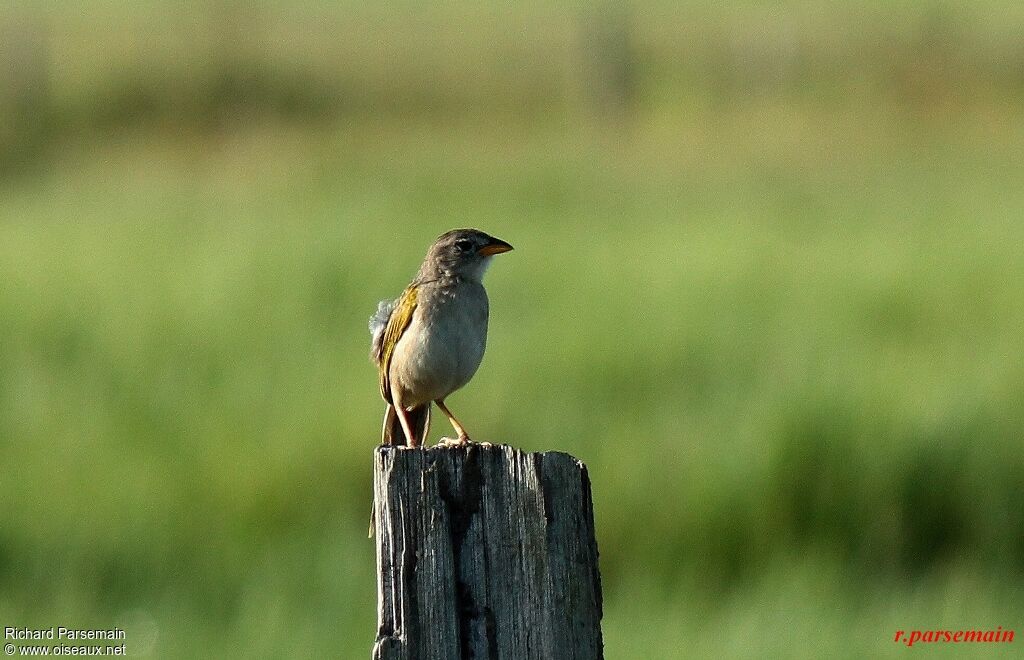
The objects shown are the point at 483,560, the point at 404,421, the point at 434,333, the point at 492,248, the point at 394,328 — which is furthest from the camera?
the point at 492,248

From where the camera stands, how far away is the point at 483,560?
3.52 meters

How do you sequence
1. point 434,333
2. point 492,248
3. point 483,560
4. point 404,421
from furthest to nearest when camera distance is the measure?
point 492,248
point 404,421
point 434,333
point 483,560

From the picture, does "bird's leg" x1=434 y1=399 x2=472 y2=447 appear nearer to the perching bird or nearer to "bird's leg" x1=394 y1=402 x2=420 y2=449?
the perching bird

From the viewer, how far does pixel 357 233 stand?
579 inches

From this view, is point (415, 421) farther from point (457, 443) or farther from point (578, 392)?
point (578, 392)

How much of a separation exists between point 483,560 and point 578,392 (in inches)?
285

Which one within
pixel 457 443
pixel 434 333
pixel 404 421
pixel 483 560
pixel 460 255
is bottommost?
pixel 483 560

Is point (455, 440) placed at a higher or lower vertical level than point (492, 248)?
lower

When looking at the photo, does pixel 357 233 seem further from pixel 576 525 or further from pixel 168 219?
pixel 576 525

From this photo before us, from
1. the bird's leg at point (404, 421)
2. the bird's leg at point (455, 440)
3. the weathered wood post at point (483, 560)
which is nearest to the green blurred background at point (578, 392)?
the bird's leg at point (404, 421)

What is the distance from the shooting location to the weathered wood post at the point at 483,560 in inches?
138

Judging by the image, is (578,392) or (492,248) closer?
(492,248)

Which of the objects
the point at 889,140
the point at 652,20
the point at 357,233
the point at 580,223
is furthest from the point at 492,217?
the point at 652,20

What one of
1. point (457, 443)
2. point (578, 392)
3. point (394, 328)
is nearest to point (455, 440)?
point (457, 443)
